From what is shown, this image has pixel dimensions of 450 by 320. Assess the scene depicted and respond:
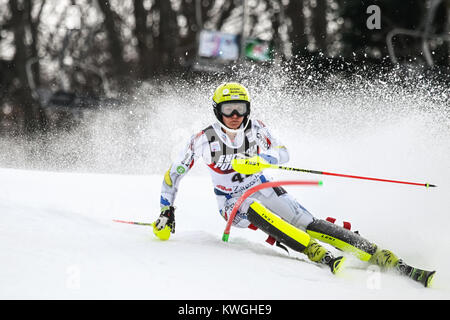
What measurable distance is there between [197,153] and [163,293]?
6.06 feet

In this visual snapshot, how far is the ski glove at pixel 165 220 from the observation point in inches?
164

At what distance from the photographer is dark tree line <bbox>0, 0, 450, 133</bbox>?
63.8 feet

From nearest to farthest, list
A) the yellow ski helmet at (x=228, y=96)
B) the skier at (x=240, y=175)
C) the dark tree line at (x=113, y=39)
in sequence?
the skier at (x=240, y=175), the yellow ski helmet at (x=228, y=96), the dark tree line at (x=113, y=39)

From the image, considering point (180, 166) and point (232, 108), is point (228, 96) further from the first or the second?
point (180, 166)

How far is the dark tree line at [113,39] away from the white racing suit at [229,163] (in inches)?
546

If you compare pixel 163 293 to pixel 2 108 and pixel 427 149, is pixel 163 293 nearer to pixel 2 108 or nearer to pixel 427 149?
pixel 427 149

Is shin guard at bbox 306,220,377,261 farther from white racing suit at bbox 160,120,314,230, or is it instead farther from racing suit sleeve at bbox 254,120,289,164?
racing suit sleeve at bbox 254,120,289,164

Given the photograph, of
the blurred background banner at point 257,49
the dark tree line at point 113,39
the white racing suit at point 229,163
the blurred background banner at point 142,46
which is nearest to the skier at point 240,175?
the white racing suit at point 229,163

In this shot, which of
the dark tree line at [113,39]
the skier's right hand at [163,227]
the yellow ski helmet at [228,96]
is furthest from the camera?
the dark tree line at [113,39]

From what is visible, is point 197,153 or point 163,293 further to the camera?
point 197,153

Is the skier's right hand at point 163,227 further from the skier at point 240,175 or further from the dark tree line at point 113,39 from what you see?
the dark tree line at point 113,39

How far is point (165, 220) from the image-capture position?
419 centimetres
